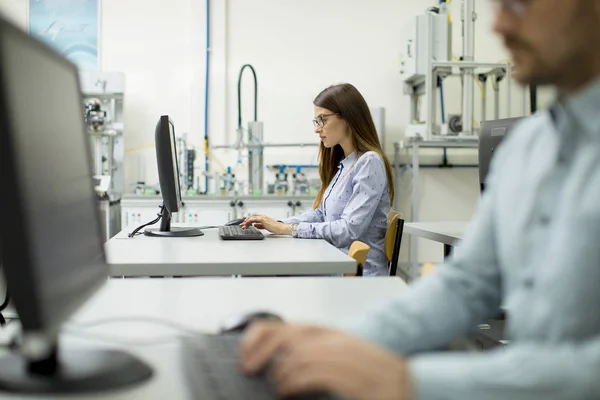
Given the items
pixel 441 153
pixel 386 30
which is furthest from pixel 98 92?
pixel 441 153

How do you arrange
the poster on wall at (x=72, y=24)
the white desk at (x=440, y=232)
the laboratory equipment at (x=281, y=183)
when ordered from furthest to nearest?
the poster on wall at (x=72, y=24) → the laboratory equipment at (x=281, y=183) → the white desk at (x=440, y=232)

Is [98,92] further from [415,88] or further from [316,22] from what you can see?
[415,88]

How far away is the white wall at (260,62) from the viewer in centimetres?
498

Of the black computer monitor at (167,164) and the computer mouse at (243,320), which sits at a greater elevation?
the black computer monitor at (167,164)

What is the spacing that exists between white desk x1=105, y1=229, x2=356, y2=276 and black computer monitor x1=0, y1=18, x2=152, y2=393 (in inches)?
23.5

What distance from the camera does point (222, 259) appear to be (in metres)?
1.63

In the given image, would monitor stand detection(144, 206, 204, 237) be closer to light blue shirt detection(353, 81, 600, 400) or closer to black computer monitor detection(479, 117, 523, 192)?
black computer monitor detection(479, 117, 523, 192)

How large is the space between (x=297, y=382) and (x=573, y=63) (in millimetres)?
414

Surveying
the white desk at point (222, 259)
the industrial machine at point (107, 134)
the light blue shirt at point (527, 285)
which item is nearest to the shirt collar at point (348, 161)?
the white desk at point (222, 259)

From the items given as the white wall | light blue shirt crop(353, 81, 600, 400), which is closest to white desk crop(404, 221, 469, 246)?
light blue shirt crop(353, 81, 600, 400)

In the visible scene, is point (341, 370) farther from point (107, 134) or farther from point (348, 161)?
point (107, 134)

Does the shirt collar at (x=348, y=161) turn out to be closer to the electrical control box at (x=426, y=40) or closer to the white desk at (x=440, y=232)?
the white desk at (x=440, y=232)

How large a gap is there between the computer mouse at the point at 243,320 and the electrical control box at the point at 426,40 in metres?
3.86

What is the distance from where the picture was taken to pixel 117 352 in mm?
769
